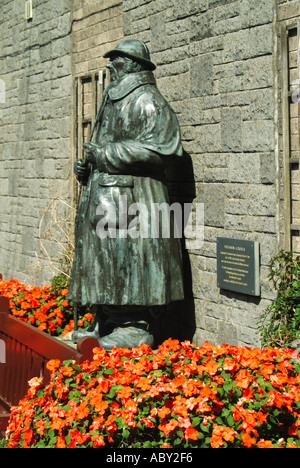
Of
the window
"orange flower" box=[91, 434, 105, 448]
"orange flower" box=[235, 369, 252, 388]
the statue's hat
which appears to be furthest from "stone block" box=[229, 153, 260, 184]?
"orange flower" box=[91, 434, 105, 448]

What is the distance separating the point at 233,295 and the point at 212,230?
0.57 meters

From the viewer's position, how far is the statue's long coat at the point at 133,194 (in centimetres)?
512

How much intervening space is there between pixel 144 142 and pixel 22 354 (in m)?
1.80

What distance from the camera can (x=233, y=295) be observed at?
5.39 meters

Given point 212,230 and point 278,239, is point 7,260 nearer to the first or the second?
point 212,230

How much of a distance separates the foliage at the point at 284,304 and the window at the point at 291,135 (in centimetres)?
12

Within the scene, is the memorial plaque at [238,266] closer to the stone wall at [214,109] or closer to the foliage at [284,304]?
the stone wall at [214,109]

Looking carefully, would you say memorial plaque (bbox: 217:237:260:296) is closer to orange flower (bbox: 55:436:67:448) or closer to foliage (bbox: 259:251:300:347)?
foliage (bbox: 259:251:300:347)

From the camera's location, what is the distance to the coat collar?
5.27 meters

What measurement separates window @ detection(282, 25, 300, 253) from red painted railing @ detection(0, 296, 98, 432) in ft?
5.60

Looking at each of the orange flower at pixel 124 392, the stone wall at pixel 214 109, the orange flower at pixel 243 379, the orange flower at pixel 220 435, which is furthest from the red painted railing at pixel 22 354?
the stone wall at pixel 214 109

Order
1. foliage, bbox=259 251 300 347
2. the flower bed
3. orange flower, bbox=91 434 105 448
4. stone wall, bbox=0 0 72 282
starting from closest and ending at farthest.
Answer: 1. orange flower, bbox=91 434 105 448
2. foliage, bbox=259 251 300 347
3. the flower bed
4. stone wall, bbox=0 0 72 282

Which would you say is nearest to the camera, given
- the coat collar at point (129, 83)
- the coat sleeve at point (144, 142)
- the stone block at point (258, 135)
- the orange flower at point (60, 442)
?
the orange flower at point (60, 442)

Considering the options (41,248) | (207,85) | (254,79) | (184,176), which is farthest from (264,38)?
(41,248)
